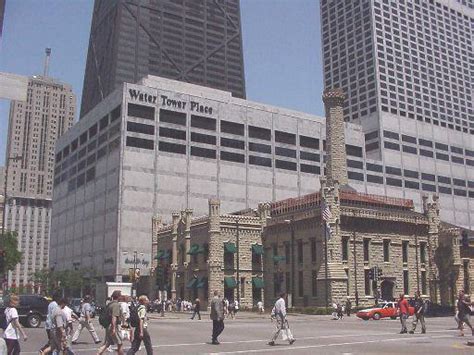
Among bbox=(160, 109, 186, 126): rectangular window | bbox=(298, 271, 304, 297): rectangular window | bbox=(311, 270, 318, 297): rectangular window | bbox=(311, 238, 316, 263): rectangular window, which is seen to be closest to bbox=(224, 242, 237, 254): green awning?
bbox=(298, 271, 304, 297): rectangular window

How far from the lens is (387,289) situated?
58156 mm

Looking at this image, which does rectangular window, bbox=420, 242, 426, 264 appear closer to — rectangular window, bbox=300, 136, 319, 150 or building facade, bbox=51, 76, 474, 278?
building facade, bbox=51, 76, 474, 278

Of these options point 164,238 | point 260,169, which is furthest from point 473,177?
point 164,238

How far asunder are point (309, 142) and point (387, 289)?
201ft

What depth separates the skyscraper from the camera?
526 feet

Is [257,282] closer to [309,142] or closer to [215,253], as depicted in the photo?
[215,253]

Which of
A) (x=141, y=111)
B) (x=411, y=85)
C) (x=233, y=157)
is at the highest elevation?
(x=411, y=85)

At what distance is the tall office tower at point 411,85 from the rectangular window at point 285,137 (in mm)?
21861

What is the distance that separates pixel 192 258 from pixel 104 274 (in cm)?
3819

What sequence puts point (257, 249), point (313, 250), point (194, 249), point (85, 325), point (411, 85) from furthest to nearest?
point (411, 85) → point (194, 249) → point (257, 249) → point (313, 250) → point (85, 325)

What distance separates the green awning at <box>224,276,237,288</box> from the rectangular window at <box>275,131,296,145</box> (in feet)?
174

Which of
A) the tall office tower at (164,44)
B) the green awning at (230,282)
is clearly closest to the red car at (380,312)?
the green awning at (230,282)

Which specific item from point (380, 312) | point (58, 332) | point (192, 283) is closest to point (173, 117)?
point (192, 283)

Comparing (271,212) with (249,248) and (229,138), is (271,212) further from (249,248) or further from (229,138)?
(229,138)
